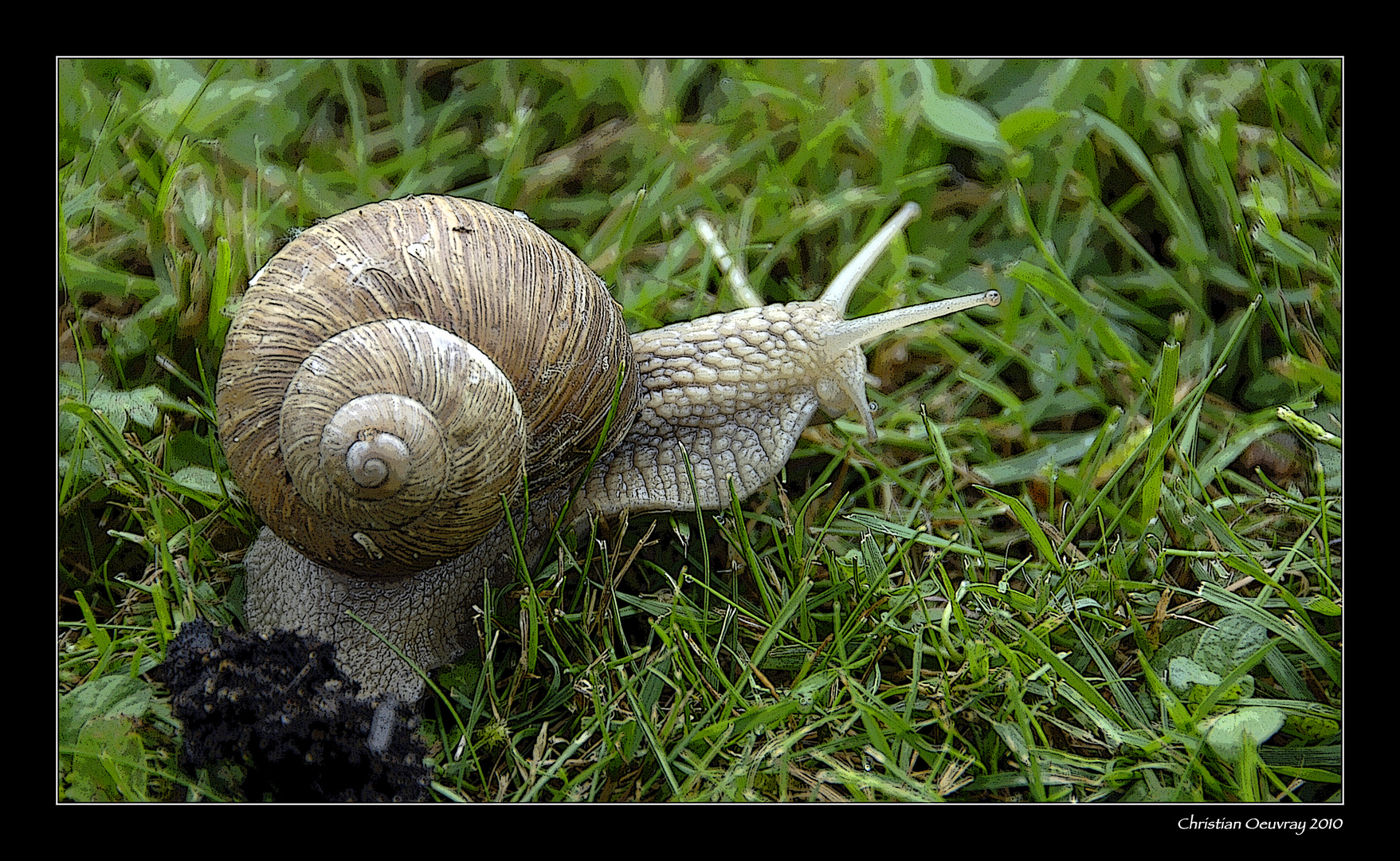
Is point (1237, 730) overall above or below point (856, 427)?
below

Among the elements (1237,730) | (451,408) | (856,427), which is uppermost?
(451,408)

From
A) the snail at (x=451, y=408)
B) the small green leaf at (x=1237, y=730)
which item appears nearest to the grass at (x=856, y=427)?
the small green leaf at (x=1237, y=730)

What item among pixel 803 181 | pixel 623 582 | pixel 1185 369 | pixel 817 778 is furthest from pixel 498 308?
pixel 1185 369

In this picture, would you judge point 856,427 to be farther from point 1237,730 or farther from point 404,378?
point 404,378

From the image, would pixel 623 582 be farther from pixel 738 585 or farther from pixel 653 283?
pixel 653 283

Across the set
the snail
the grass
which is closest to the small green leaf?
the grass

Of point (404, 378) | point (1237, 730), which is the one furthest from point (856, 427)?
point (404, 378)

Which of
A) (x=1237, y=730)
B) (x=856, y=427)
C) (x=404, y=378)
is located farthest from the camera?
(x=856, y=427)

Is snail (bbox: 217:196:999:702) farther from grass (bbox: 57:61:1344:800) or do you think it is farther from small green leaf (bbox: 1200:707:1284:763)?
small green leaf (bbox: 1200:707:1284:763)
